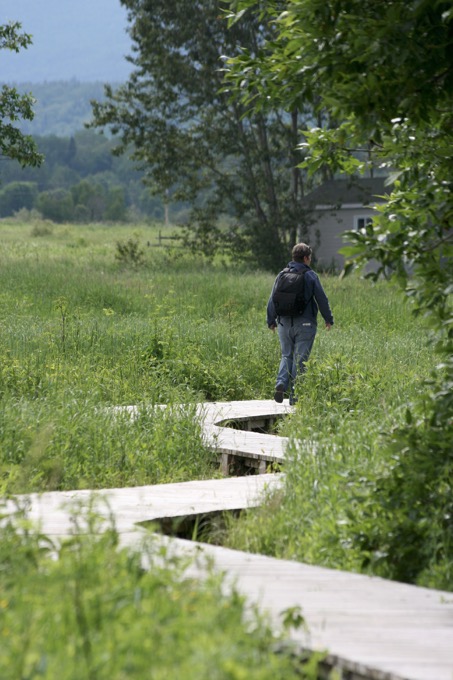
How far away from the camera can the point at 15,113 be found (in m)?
25.4

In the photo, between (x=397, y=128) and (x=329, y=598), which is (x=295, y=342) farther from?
(x=329, y=598)

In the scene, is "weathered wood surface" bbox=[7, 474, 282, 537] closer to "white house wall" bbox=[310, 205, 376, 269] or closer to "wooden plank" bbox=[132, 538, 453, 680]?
"wooden plank" bbox=[132, 538, 453, 680]

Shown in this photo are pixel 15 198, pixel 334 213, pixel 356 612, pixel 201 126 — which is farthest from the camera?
pixel 15 198

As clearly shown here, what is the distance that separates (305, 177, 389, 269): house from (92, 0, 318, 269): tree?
2370 millimetres

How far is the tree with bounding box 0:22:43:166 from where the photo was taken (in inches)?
995

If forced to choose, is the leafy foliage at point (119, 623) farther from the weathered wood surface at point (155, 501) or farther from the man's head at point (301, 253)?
the man's head at point (301, 253)

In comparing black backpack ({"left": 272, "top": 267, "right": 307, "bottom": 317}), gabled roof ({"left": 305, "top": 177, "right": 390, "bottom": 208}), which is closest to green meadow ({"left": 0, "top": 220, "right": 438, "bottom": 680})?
black backpack ({"left": 272, "top": 267, "right": 307, "bottom": 317})

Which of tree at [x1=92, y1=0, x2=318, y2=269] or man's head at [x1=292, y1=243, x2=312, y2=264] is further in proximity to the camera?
tree at [x1=92, y1=0, x2=318, y2=269]

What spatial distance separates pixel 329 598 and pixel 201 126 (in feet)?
128

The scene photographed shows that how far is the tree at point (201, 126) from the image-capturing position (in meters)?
41.2

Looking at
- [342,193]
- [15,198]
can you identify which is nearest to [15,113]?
[342,193]

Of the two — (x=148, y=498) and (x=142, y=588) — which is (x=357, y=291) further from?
(x=142, y=588)

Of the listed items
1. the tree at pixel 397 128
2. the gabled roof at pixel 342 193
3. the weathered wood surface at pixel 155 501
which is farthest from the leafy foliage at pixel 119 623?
the gabled roof at pixel 342 193

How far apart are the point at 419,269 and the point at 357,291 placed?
21.1m
